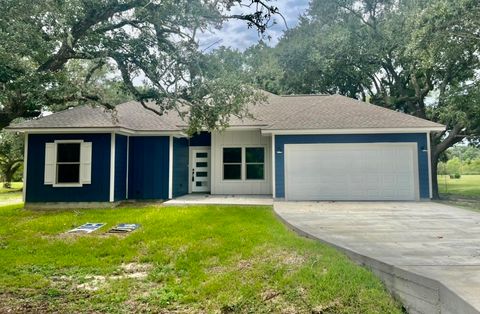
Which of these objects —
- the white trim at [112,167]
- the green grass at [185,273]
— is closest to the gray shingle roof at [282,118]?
the white trim at [112,167]

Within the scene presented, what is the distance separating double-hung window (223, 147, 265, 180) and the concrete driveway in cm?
417

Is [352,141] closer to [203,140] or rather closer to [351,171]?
[351,171]

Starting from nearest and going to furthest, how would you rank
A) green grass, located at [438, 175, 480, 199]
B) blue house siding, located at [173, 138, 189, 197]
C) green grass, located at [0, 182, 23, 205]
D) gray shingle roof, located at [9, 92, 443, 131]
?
gray shingle roof, located at [9, 92, 443, 131], blue house siding, located at [173, 138, 189, 197], green grass, located at [0, 182, 23, 205], green grass, located at [438, 175, 480, 199]

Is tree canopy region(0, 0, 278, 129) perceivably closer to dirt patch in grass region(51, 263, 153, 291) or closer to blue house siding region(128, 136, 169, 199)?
dirt patch in grass region(51, 263, 153, 291)

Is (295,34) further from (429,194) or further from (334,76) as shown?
(429,194)

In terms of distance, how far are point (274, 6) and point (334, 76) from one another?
60.3ft

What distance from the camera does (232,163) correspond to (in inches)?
560

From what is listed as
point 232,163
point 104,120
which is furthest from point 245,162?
point 104,120

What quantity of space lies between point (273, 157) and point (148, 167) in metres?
4.89

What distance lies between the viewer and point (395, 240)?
224 inches

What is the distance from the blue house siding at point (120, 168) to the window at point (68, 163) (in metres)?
1.37

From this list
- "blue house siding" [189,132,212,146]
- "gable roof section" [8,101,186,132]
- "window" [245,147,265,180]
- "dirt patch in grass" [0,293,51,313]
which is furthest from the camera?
"blue house siding" [189,132,212,146]

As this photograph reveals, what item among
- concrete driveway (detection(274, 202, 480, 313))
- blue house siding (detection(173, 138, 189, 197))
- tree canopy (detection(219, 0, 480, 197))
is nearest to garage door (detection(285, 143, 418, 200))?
concrete driveway (detection(274, 202, 480, 313))

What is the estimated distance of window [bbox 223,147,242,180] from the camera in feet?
46.6
